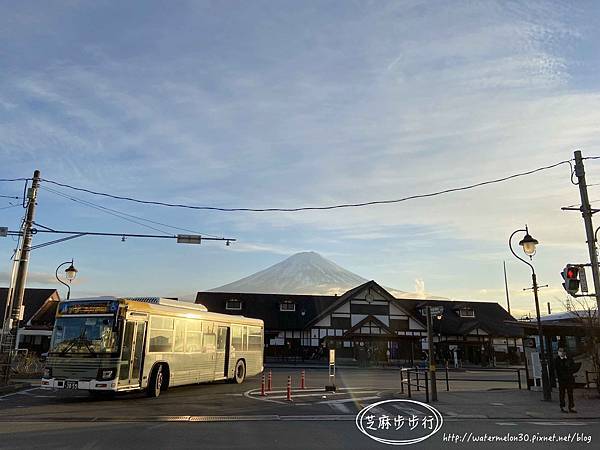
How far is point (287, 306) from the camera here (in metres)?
52.3

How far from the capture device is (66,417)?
11.3 meters

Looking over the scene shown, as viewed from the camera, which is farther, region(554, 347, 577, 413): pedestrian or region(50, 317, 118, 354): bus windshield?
region(50, 317, 118, 354): bus windshield

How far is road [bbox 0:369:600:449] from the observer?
28.5 feet

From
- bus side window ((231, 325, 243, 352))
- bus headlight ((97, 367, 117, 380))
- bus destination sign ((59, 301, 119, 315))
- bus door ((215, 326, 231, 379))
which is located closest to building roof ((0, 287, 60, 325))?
bus side window ((231, 325, 243, 352))

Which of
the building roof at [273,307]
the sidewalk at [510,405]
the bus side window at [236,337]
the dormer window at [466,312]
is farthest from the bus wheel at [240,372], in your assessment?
the dormer window at [466,312]

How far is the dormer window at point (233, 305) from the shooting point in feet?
173

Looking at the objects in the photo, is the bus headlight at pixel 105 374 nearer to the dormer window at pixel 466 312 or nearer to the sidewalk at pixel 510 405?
the sidewalk at pixel 510 405

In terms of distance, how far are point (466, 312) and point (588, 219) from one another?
4203 cm

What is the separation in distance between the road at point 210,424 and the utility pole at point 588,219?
164 inches

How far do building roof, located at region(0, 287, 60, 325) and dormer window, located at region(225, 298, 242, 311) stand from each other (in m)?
17.8

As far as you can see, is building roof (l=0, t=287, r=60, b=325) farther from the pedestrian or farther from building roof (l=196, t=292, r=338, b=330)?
the pedestrian

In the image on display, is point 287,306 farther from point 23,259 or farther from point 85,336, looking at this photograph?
point 85,336

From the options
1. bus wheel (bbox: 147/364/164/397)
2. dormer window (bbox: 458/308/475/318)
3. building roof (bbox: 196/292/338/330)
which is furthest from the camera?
dormer window (bbox: 458/308/475/318)

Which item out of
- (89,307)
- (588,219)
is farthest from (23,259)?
(588,219)
